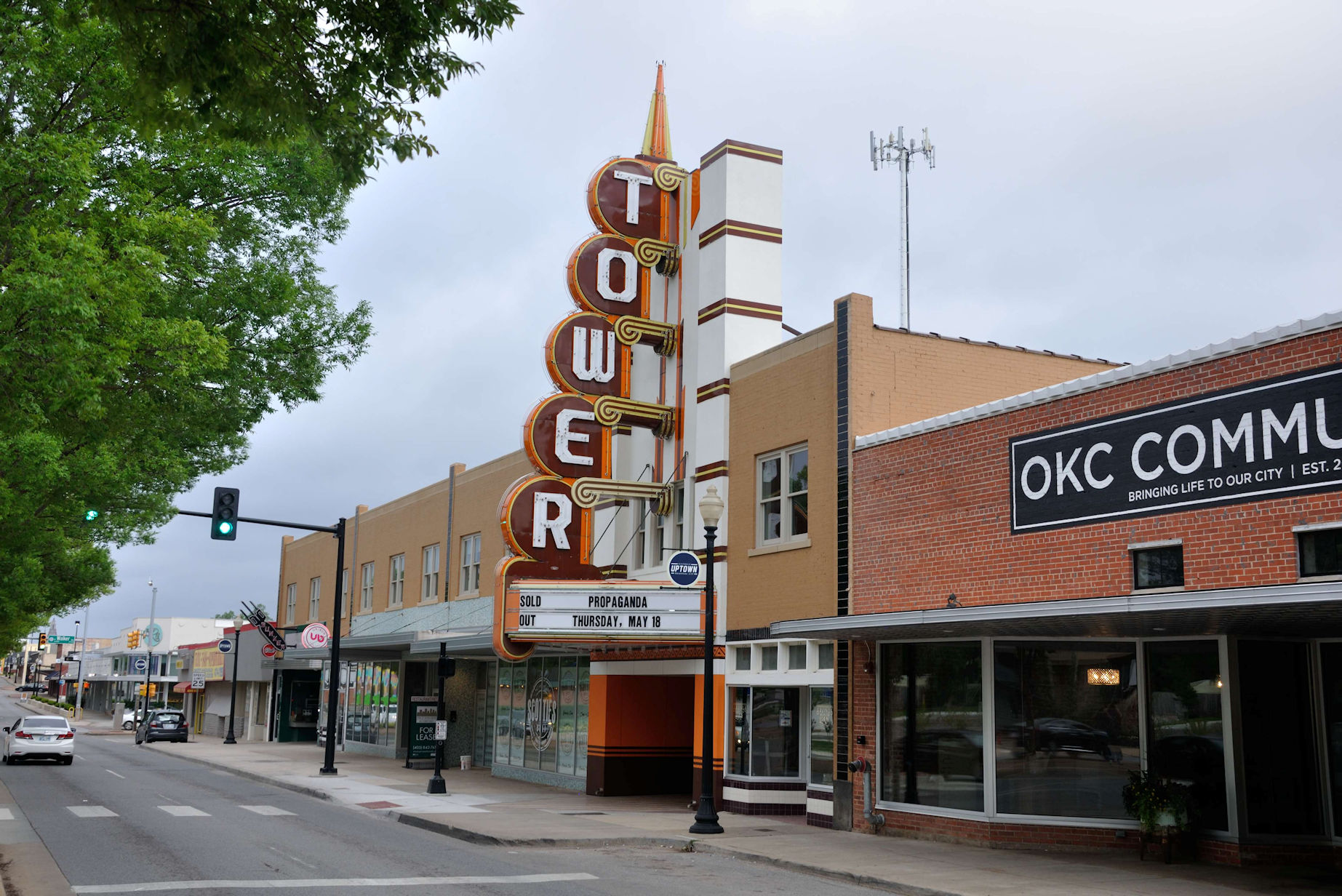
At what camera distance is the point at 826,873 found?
1469 centimetres

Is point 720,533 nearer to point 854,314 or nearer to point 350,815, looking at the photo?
point 854,314

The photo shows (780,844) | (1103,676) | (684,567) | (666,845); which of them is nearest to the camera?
(1103,676)

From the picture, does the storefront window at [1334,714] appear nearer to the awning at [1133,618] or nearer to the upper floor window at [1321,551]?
A: the awning at [1133,618]

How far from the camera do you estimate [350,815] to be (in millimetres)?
21406

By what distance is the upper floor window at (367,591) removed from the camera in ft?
137

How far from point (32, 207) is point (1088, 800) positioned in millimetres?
16314

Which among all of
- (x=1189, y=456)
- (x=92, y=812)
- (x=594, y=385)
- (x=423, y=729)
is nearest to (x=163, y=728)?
(x=423, y=729)

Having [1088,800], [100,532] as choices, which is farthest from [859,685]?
[100,532]

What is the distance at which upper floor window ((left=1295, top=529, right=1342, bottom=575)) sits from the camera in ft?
41.2

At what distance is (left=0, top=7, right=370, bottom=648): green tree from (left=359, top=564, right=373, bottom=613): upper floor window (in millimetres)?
13896

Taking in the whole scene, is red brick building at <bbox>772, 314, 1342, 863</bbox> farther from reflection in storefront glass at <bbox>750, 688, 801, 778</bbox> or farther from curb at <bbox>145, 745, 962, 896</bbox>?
curb at <bbox>145, 745, 962, 896</bbox>

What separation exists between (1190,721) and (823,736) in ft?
21.3

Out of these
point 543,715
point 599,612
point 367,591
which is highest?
point 367,591

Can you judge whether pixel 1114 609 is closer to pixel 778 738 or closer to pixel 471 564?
pixel 778 738
